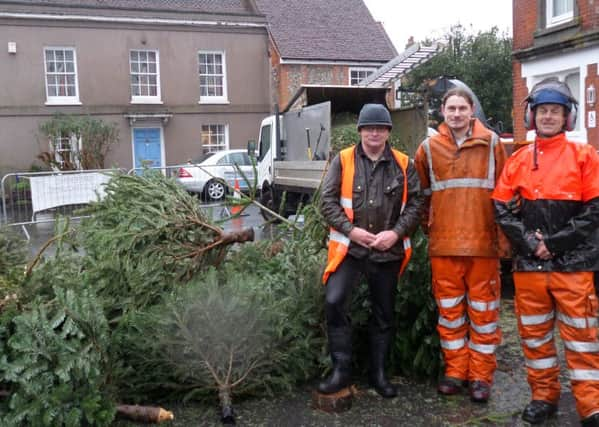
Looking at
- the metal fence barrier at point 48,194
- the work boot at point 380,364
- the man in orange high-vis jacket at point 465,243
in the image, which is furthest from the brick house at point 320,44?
the work boot at point 380,364

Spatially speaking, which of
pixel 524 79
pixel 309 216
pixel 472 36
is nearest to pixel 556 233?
pixel 309 216

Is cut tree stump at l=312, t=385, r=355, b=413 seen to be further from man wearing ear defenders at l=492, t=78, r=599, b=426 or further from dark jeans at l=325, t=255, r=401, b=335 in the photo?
man wearing ear defenders at l=492, t=78, r=599, b=426

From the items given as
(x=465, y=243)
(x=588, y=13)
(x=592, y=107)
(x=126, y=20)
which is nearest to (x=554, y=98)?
(x=465, y=243)

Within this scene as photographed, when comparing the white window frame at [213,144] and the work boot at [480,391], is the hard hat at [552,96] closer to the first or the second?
the work boot at [480,391]

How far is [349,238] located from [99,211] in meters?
2.03

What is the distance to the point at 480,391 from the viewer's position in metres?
4.01

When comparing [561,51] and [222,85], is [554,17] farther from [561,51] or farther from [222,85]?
[222,85]

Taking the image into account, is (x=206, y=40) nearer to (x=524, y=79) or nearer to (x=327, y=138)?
(x=524, y=79)

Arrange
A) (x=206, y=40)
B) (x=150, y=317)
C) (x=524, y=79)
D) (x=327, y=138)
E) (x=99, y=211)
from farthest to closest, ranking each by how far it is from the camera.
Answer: (x=206, y=40), (x=524, y=79), (x=327, y=138), (x=99, y=211), (x=150, y=317)

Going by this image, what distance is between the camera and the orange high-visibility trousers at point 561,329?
3506mm

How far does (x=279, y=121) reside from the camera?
1259 cm

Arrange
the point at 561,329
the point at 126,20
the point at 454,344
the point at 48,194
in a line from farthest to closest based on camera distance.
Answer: the point at 126,20 < the point at 48,194 < the point at 454,344 < the point at 561,329

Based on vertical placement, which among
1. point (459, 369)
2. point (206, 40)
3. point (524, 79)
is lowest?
point (459, 369)

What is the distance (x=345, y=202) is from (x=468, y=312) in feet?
3.65
